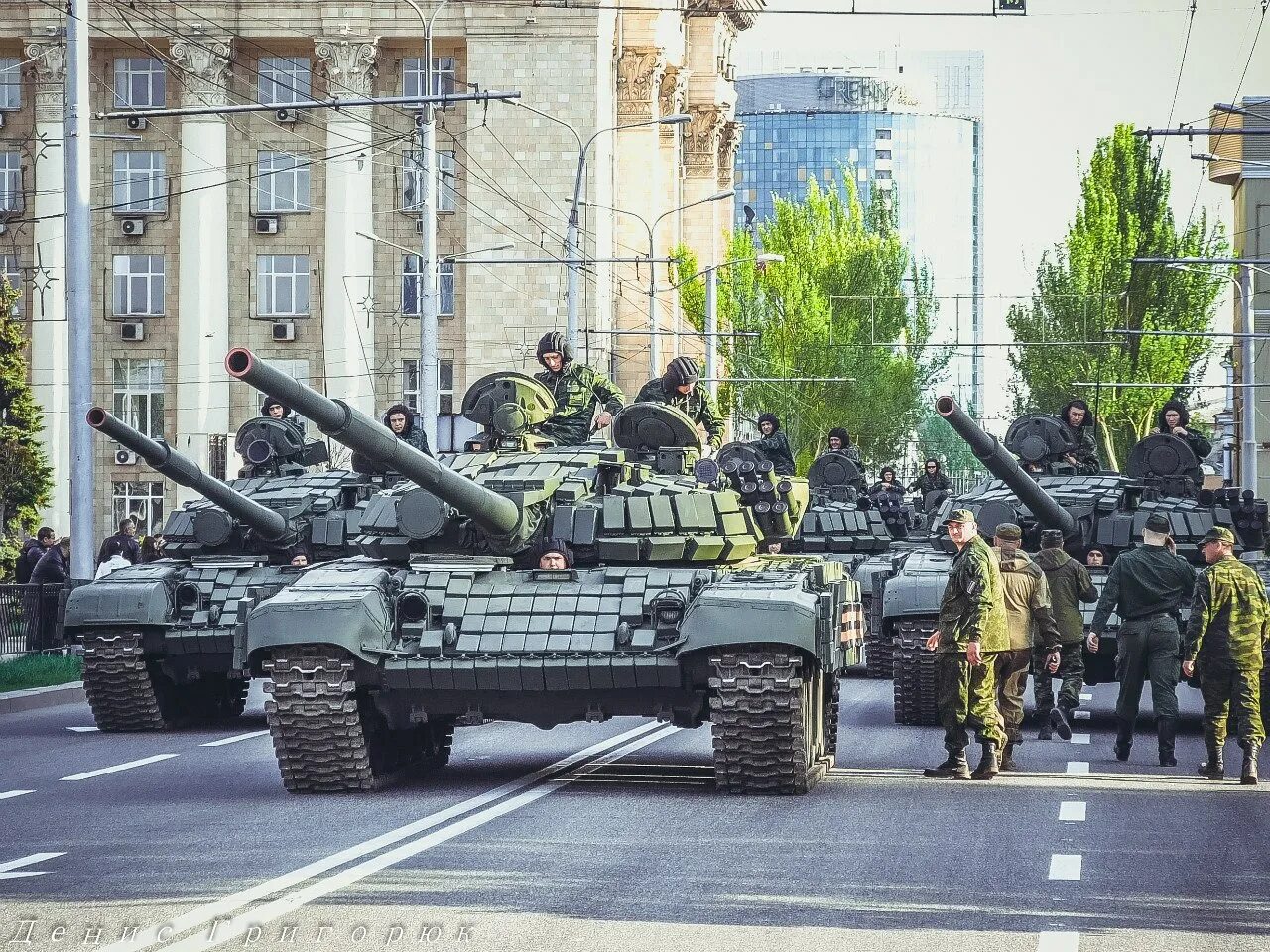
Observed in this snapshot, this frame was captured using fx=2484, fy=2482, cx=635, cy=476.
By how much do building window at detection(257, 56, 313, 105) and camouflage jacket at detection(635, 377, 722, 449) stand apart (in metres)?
39.7

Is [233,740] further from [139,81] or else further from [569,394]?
[139,81]

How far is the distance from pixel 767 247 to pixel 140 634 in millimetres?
50643

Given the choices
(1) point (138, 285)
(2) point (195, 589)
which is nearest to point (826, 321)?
(1) point (138, 285)

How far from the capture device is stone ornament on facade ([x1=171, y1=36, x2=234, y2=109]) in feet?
183

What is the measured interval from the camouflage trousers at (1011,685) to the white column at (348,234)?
41072mm

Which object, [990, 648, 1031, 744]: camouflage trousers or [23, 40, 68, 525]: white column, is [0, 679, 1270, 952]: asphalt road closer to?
[990, 648, 1031, 744]: camouflage trousers

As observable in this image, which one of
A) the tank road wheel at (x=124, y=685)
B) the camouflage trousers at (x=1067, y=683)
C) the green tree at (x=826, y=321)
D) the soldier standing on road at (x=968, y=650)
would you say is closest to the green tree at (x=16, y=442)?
the tank road wheel at (x=124, y=685)

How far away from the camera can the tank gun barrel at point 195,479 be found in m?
17.5

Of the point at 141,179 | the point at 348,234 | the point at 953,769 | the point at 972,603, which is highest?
the point at 141,179

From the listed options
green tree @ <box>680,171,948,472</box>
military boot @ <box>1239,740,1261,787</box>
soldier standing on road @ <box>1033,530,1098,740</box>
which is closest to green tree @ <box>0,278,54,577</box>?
soldier standing on road @ <box>1033,530,1098,740</box>

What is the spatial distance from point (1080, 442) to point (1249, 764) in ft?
25.9

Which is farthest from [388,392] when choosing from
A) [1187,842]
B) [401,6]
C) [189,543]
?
[1187,842]

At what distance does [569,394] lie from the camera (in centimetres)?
1805

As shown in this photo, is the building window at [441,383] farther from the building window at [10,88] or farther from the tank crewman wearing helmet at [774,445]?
the tank crewman wearing helmet at [774,445]
